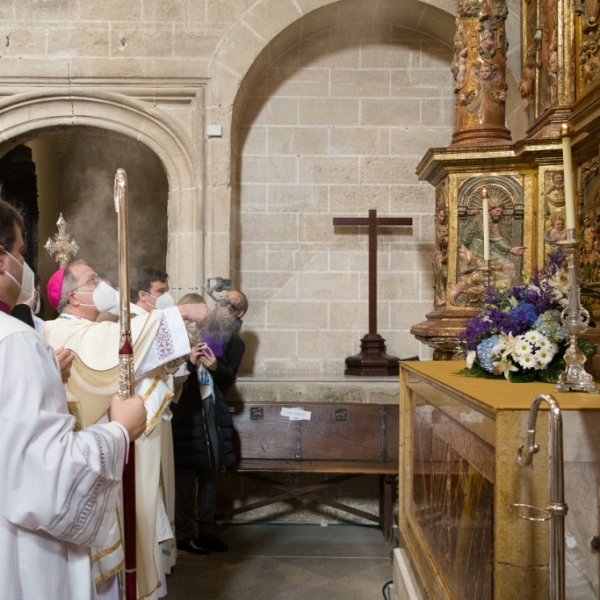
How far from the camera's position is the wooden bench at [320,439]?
5320 mm

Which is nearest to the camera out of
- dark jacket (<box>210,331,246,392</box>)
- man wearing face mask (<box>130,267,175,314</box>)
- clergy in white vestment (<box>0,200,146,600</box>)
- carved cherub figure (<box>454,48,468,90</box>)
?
clergy in white vestment (<box>0,200,146,600</box>)

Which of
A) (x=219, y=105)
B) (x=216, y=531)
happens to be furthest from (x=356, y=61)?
(x=216, y=531)

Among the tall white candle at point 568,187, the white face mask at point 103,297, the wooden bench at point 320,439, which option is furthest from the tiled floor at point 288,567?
the tall white candle at point 568,187

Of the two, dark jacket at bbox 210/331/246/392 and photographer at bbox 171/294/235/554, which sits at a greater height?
dark jacket at bbox 210/331/246/392

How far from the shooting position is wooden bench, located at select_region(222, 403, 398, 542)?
209 inches

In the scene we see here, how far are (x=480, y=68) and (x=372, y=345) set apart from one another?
265cm

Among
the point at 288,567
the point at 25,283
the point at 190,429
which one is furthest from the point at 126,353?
the point at 288,567

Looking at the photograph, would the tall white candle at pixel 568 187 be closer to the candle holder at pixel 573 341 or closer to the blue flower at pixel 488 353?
the candle holder at pixel 573 341

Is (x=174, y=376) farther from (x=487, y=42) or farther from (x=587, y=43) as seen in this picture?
(x=587, y=43)

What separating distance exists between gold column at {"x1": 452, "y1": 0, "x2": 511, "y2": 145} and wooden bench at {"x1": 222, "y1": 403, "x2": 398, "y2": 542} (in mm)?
2252

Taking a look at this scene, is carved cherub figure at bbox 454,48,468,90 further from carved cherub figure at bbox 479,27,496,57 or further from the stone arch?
the stone arch

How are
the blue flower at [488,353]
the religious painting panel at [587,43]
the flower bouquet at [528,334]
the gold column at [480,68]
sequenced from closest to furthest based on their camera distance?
the flower bouquet at [528,334]
the blue flower at [488,353]
the religious painting panel at [587,43]
the gold column at [480,68]

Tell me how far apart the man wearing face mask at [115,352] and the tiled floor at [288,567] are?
3.34 ft

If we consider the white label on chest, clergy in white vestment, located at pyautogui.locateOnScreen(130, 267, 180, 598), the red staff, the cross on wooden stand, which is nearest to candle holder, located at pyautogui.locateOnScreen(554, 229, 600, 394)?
the red staff
